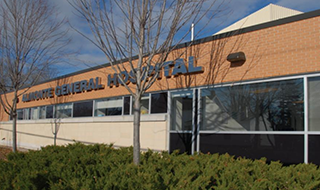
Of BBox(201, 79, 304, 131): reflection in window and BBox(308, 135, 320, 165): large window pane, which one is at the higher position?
BBox(201, 79, 304, 131): reflection in window

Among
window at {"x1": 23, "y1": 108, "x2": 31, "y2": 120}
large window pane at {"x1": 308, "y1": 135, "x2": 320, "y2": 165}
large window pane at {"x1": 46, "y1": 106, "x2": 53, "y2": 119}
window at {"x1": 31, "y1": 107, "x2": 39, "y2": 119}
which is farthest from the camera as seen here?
window at {"x1": 23, "y1": 108, "x2": 31, "y2": 120}

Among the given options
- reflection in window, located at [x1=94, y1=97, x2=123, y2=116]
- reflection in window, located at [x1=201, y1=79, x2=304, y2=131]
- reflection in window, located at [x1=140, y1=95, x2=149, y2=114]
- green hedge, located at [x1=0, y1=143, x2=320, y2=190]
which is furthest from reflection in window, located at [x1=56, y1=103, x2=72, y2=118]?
green hedge, located at [x1=0, y1=143, x2=320, y2=190]

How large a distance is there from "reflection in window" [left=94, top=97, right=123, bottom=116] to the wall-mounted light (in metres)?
A: 5.67

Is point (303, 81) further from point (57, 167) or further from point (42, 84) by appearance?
point (42, 84)

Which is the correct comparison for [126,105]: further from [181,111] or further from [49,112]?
[49,112]

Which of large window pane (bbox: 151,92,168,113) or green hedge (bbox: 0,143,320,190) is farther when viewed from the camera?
large window pane (bbox: 151,92,168,113)

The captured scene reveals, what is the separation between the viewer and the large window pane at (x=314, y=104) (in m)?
6.84

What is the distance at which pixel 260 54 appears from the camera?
26.5 ft

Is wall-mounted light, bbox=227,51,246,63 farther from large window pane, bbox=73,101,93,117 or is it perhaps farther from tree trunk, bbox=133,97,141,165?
large window pane, bbox=73,101,93,117

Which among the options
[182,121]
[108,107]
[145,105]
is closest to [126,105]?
[145,105]

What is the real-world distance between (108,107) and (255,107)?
7.22 m

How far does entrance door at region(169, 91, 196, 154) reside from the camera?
9552mm

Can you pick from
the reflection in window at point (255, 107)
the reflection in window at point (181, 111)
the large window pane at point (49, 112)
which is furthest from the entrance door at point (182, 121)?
the large window pane at point (49, 112)

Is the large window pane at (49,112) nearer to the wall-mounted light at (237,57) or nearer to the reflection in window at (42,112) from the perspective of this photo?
the reflection in window at (42,112)
